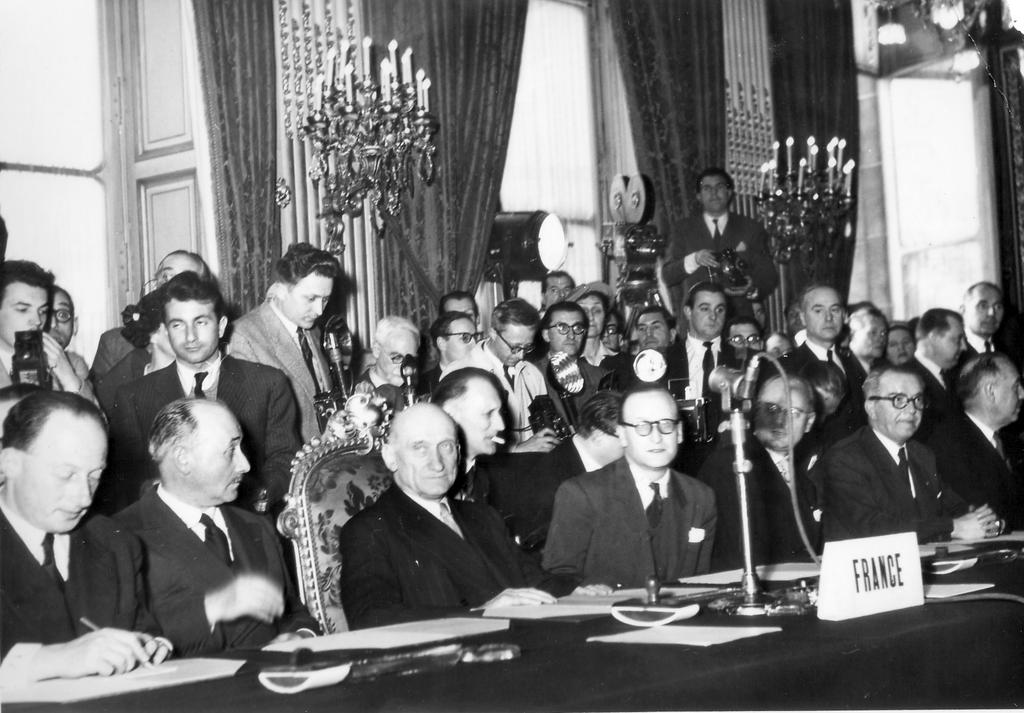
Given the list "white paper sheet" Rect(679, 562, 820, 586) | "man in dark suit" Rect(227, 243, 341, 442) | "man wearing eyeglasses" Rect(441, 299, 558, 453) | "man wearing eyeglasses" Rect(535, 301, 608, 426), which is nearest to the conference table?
"white paper sheet" Rect(679, 562, 820, 586)

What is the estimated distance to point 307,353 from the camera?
5098 millimetres

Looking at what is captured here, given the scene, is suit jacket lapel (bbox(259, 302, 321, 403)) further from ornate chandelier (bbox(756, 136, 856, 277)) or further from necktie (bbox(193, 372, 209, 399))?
ornate chandelier (bbox(756, 136, 856, 277))

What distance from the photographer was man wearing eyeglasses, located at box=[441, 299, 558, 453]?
5879 mm

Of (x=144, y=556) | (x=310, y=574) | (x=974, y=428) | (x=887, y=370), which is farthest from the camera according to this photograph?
(x=974, y=428)

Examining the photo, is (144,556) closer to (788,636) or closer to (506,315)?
(788,636)

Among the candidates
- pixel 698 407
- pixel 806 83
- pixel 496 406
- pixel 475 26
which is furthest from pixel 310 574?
pixel 806 83

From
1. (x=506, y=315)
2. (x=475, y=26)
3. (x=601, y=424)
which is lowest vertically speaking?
(x=601, y=424)

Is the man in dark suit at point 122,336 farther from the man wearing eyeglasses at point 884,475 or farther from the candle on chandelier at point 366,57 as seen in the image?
the man wearing eyeglasses at point 884,475

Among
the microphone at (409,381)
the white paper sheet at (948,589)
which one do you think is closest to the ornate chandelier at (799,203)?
the microphone at (409,381)

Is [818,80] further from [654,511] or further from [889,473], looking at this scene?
[654,511]

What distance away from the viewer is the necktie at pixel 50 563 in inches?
99.1

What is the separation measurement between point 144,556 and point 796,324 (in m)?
6.24

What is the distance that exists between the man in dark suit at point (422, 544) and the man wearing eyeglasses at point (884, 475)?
1.65 meters

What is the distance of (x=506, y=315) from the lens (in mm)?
5875
